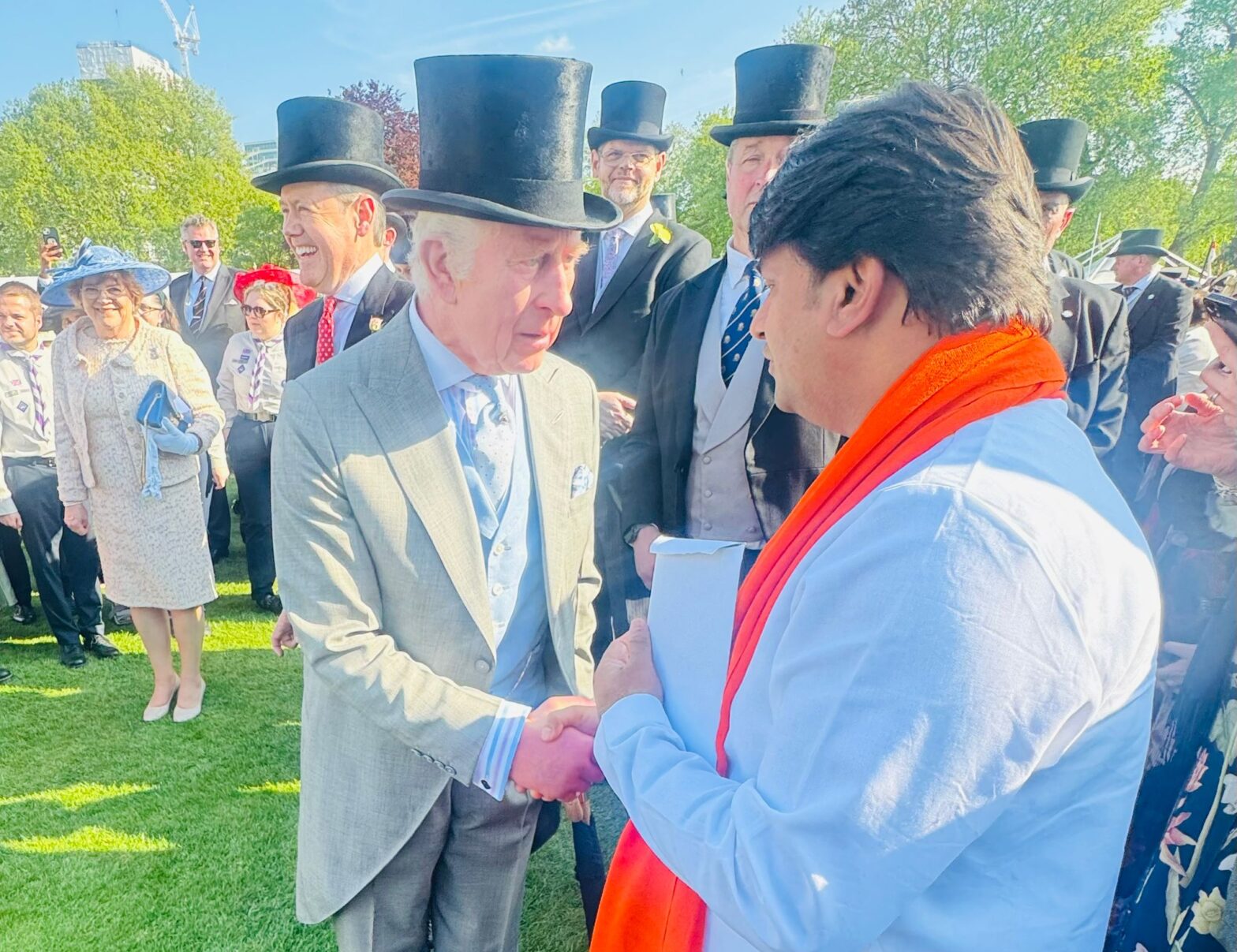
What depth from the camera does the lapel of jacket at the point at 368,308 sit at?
3.16 meters

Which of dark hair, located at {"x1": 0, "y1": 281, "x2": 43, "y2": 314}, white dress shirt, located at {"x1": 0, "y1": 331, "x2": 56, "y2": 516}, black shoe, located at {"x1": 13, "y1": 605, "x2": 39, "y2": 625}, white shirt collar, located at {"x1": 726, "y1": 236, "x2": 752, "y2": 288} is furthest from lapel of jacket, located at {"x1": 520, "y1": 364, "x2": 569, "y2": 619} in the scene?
black shoe, located at {"x1": 13, "y1": 605, "x2": 39, "y2": 625}

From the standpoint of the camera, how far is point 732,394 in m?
2.73

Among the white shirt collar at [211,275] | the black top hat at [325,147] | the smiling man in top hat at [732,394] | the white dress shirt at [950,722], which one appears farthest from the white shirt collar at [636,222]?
the white shirt collar at [211,275]

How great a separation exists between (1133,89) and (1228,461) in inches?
1130

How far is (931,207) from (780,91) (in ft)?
7.59

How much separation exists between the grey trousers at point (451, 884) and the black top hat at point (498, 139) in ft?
4.56

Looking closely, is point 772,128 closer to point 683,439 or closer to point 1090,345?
point 683,439

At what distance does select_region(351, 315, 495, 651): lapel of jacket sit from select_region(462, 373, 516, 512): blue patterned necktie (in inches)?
4.9

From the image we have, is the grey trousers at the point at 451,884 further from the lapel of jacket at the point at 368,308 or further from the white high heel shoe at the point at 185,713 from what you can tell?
the white high heel shoe at the point at 185,713

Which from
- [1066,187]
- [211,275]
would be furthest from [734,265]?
[211,275]

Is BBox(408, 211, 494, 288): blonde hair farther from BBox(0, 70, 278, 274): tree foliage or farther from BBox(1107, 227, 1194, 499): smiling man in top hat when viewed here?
BBox(0, 70, 278, 274): tree foliage

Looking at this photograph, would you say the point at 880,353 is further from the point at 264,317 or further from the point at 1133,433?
the point at 264,317

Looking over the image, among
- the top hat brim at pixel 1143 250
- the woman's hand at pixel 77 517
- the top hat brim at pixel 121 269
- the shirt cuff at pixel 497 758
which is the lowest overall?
the woman's hand at pixel 77 517

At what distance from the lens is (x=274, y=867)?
122 inches
